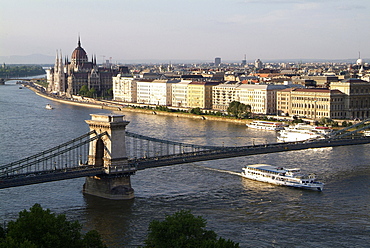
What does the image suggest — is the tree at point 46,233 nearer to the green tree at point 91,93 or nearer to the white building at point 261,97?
the white building at point 261,97

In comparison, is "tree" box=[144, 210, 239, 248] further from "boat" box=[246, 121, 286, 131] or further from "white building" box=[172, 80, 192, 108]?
"white building" box=[172, 80, 192, 108]

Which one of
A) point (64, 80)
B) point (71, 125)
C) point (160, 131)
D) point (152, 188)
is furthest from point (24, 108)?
point (152, 188)

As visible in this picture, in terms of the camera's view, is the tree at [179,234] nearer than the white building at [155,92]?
Yes

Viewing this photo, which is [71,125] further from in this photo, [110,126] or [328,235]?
[328,235]

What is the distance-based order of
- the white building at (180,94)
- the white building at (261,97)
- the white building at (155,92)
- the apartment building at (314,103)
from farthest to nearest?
the white building at (155,92), the white building at (180,94), the white building at (261,97), the apartment building at (314,103)

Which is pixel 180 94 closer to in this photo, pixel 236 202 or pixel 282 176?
pixel 282 176

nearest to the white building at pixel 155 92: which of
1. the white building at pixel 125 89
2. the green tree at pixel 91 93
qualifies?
the white building at pixel 125 89

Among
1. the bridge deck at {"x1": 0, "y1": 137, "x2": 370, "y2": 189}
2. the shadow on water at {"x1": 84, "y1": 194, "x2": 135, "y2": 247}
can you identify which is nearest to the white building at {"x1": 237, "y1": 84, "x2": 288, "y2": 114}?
the bridge deck at {"x1": 0, "y1": 137, "x2": 370, "y2": 189}
